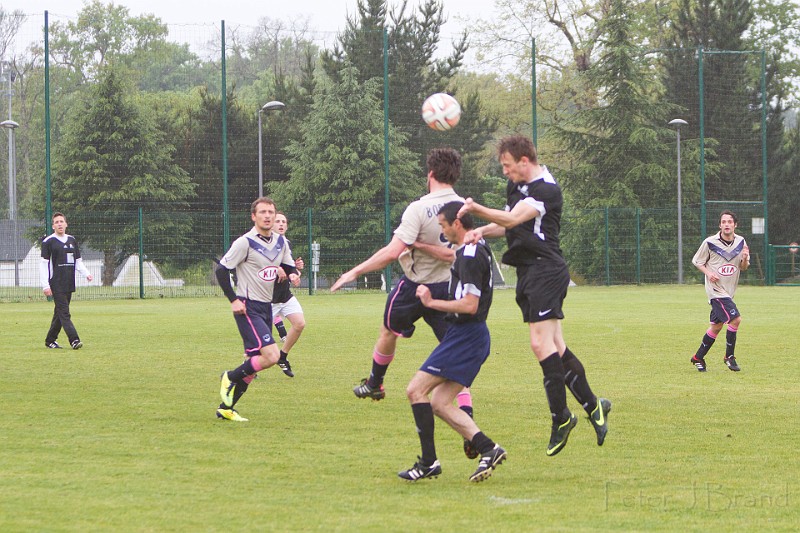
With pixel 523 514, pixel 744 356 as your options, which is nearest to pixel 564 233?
pixel 744 356

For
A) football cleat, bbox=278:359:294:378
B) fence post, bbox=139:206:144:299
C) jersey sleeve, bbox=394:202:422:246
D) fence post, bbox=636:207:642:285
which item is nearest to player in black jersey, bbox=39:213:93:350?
football cleat, bbox=278:359:294:378

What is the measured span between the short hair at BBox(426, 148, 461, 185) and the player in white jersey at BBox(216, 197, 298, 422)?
218 cm

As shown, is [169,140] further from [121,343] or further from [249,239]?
[249,239]

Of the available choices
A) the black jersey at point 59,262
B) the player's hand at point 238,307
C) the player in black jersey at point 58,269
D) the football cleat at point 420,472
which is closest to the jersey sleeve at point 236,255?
the player's hand at point 238,307

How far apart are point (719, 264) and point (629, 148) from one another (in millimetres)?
29269

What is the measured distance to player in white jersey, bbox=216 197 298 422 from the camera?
29.3ft

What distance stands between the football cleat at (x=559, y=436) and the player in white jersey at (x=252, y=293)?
2917 mm

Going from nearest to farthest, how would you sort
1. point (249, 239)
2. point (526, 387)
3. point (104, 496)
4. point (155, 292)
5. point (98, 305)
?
point (104, 496) → point (249, 239) → point (526, 387) → point (98, 305) → point (155, 292)

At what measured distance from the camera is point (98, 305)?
93.4 feet

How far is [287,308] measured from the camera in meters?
12.2

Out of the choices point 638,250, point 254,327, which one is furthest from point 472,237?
point 638,250

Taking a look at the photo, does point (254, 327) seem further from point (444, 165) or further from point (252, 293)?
point (444, 165)

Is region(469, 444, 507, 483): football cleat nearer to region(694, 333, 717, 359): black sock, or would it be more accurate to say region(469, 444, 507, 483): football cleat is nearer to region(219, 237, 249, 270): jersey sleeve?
region(219, 237, 249, 270): jersey sleeve

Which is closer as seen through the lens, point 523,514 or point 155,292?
point 523,514
